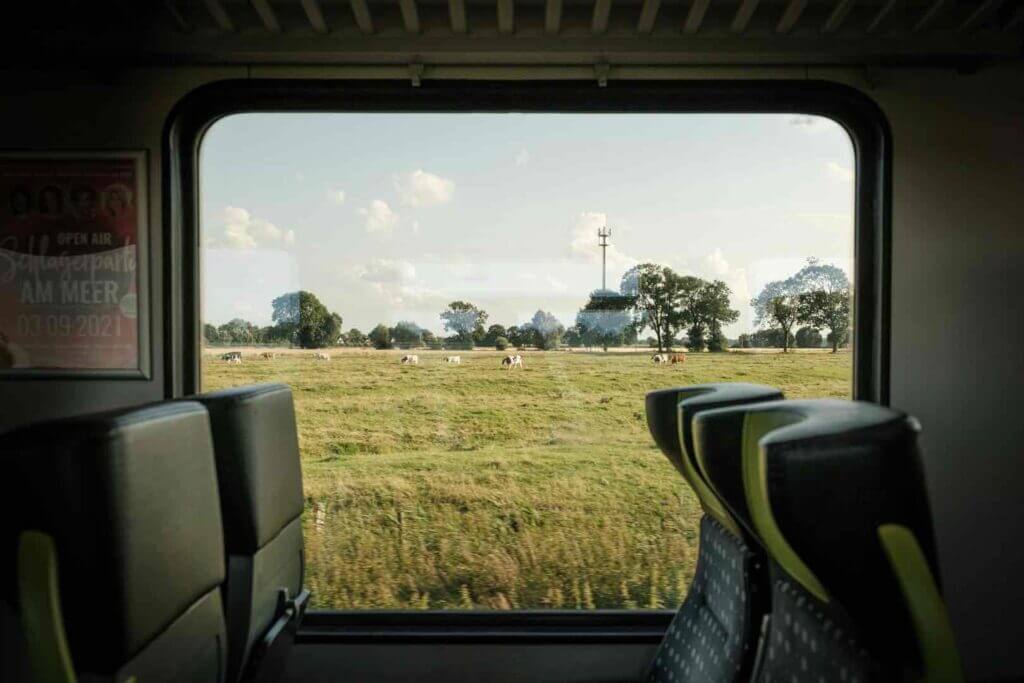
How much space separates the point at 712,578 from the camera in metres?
1.78

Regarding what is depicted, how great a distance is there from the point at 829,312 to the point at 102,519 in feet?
8.06

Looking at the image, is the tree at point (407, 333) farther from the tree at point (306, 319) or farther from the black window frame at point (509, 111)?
the black window frame at point (509, 111)

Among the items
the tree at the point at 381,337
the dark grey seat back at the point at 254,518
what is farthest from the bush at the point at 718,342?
the dark grey seat back at the point at 254,518

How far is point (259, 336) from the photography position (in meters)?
2.74

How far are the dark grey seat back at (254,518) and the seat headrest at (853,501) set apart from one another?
1.32 metres

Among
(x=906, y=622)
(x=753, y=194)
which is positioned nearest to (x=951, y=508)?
(x=753, y=194)

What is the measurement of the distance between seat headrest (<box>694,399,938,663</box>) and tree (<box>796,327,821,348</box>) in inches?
75.0

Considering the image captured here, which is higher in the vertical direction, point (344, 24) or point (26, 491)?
point (344, 24)

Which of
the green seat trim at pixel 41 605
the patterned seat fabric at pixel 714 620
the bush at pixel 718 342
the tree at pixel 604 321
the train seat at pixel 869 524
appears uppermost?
the tree at pixel 604 321

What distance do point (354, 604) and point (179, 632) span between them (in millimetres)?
1412

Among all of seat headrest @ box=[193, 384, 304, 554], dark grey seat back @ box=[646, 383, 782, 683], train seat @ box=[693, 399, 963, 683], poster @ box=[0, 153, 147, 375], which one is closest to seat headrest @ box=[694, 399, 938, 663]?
train seat @ box=[693, 399, 963, 683]

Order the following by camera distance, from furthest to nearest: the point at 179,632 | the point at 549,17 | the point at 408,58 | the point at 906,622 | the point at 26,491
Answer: the point at 408,58, the point at 549,17, the point at 179,632, the point at 26,491, the point at 906,622

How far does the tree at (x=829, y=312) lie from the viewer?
2770mm

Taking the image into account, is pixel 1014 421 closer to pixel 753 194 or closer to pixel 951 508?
pixel 951 508
